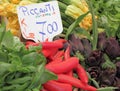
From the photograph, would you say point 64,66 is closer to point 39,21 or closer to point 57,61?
point 57,61

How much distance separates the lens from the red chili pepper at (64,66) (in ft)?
4.38

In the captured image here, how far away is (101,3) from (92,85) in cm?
68

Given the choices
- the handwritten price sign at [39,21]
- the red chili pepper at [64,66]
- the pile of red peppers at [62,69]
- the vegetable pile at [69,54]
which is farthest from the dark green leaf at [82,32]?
the red chili pepper at [64,66]

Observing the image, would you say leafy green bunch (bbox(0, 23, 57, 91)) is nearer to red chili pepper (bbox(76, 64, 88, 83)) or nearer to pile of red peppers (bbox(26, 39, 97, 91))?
pile of red peppers (bbox(26, 39, 97, 91))

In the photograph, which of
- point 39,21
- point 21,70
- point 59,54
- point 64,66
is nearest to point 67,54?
point 59,54

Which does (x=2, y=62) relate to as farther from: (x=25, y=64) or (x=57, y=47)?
(x=57, y=47)

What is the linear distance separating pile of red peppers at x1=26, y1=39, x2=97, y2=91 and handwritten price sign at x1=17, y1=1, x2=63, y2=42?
0.13 meters

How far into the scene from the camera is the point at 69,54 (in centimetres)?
154

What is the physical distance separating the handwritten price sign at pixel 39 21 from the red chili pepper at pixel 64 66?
0.26 meters

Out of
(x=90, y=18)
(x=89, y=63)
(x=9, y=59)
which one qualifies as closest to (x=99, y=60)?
(x=89, y=63)

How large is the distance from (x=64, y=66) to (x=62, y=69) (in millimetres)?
19

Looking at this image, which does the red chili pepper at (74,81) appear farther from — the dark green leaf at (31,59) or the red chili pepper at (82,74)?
the dark green leaf at (31,59)

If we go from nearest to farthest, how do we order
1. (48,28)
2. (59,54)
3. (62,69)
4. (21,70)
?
(21,70) < (62,69) < (59,54) < (48,28)

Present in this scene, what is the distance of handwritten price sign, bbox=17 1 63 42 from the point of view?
Answer: 162 cm
